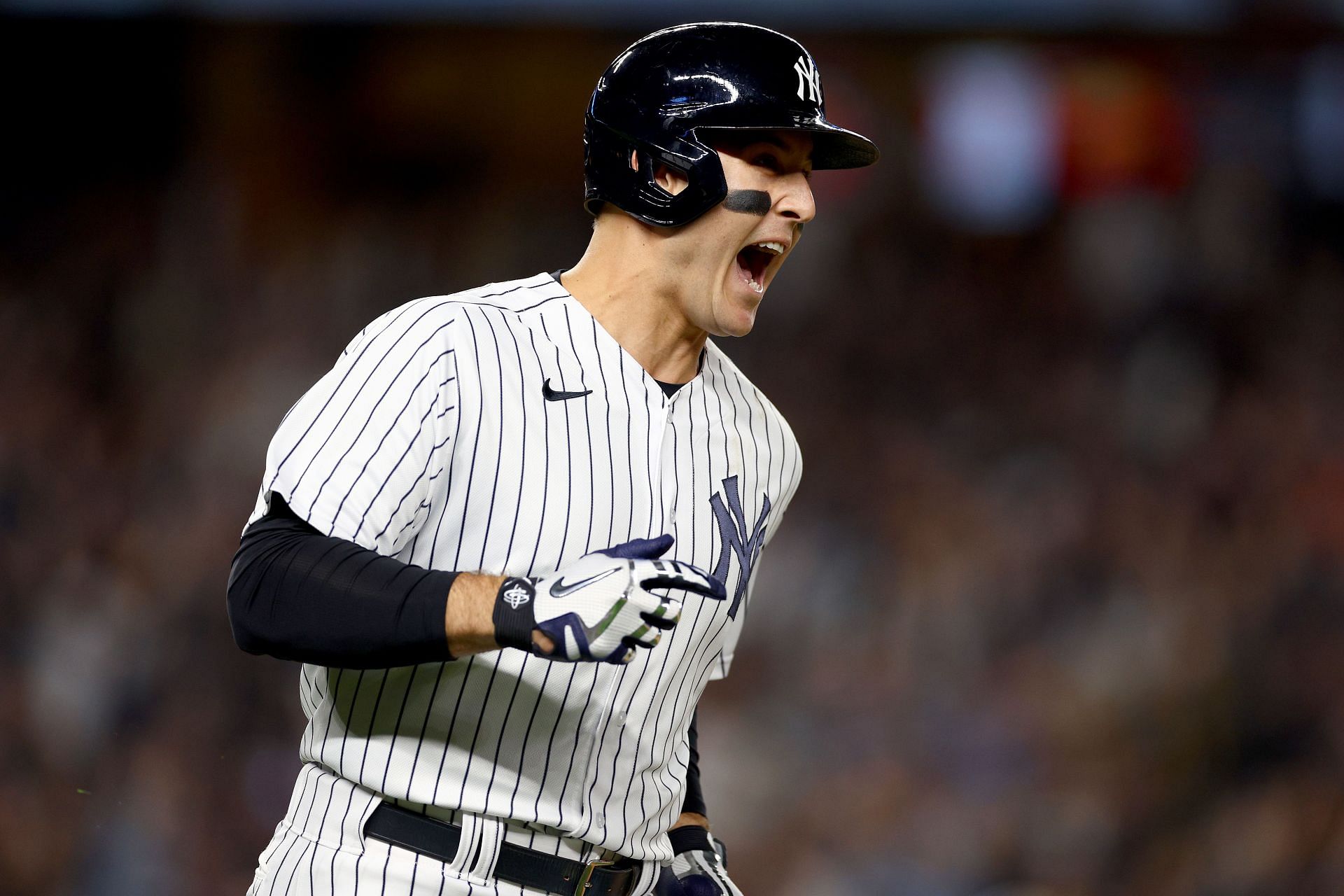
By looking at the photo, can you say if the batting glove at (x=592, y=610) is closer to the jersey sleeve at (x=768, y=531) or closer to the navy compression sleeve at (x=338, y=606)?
the navy compression sleeve at (x=338, y=606)

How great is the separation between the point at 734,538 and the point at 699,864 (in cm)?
48

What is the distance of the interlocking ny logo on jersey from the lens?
1846 millimetres

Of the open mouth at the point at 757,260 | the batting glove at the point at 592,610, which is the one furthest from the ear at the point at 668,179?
the batting glove at the point at 592,610

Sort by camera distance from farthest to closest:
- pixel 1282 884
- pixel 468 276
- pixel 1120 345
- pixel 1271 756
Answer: pixel 468 276, pixel 1120 345, pixel 1271 756, pixel 1282 884

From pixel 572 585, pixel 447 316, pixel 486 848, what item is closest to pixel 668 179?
pixel 447 316

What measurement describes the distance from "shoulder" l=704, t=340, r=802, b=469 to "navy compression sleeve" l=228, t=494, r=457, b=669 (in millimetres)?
702

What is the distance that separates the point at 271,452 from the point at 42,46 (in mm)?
6808

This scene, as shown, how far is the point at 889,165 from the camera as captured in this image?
7.66m

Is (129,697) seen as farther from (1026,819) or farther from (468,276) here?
(1026,819)

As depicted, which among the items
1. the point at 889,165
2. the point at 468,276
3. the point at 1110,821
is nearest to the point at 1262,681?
the point at 1110,821

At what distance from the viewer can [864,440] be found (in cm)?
630

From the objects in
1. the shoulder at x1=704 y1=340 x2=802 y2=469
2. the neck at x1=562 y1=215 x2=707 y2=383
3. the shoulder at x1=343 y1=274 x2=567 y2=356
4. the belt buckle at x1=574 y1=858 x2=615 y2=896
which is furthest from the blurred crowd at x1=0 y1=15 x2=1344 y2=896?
the shoulder at x1=343 y1=274 x2=567 y2=356

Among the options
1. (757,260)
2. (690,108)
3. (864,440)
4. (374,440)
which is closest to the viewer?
(374,440)

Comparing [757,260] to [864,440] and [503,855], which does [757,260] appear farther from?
[864,440]
